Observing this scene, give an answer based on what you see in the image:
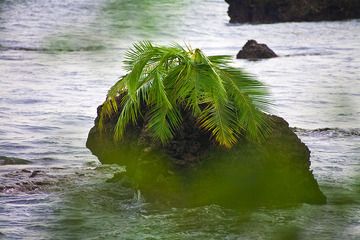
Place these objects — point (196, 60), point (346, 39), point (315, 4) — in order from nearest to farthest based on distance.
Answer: point (196, 60) → point (346, 39) → point (315, 4)

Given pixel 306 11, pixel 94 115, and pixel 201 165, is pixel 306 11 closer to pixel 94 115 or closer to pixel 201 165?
pixel 94 115

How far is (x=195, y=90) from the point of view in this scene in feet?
16.8

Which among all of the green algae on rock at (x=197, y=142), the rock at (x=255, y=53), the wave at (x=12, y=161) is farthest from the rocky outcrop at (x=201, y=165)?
the rock at (x=255, y=53)

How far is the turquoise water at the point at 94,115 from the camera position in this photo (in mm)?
1793

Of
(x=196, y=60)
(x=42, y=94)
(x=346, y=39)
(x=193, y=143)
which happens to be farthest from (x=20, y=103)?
(x=346, y=39)

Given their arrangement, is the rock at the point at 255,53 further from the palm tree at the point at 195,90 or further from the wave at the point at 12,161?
the palm tree at the point at 195,90

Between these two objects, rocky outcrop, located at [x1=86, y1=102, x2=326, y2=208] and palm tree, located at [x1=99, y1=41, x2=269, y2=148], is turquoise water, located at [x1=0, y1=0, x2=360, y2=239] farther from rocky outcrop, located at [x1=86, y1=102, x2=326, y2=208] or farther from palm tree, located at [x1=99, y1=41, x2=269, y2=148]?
palm tree, located at [x1=99, y1=41, x2=269, y2=148]

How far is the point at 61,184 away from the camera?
7.93m

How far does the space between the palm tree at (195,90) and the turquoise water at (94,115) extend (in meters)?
0.34

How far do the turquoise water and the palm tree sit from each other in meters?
0.34

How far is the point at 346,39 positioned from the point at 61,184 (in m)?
21.5

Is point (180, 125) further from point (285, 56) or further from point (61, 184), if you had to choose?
point (285, 56)

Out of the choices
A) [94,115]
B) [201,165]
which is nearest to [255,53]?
[94,115]

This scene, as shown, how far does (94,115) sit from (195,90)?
7.83m
